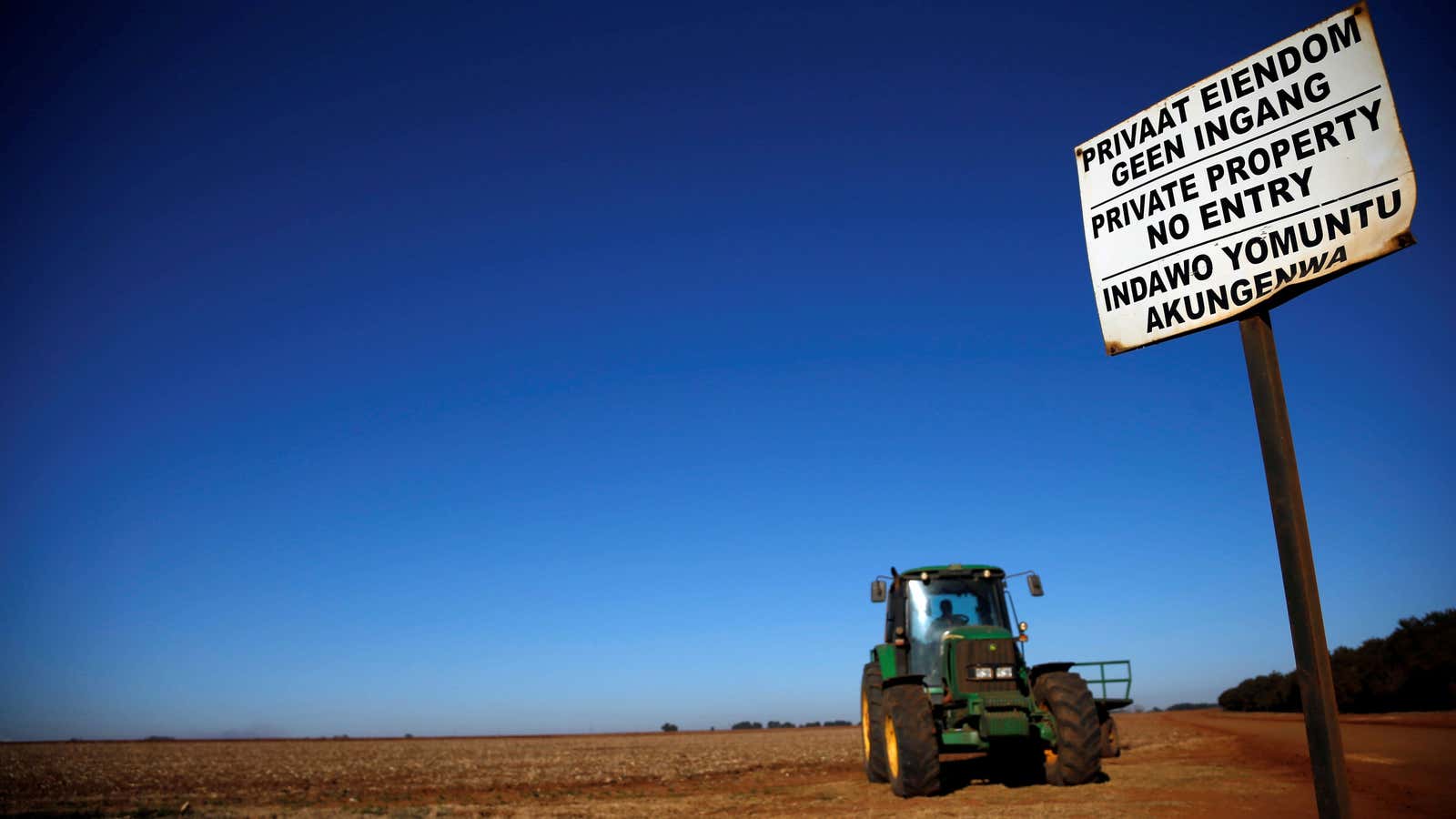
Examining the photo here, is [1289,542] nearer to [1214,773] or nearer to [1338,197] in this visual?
[1338,197]

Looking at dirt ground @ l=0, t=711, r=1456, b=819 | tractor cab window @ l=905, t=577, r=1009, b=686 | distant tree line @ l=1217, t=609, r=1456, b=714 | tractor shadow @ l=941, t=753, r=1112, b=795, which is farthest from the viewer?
distant tree line @ l=1217, t=609, r=1456, b=714

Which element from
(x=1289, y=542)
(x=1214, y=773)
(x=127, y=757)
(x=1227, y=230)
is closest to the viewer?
(x=1289, y=542)

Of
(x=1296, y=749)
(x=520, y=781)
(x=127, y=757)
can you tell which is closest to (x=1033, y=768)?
(x=1296, y=749)

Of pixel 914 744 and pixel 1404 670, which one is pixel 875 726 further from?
pixel 1404 670

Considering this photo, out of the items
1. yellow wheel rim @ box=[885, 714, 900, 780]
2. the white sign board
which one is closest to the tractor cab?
yellow wheel rim @ box=[885, 714, 900, 780]

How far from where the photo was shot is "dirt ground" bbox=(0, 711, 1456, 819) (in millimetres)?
11555

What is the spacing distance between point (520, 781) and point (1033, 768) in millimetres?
11102

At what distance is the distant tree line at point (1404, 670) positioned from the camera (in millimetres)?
29500

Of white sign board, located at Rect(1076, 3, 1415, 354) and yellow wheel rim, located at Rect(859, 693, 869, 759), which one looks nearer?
white sign board, located at Rect(1076, 3, 1415, 354)

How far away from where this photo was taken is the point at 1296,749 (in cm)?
1809

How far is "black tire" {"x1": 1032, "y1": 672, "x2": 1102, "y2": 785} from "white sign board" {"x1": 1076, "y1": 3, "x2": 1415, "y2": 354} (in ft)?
37.0

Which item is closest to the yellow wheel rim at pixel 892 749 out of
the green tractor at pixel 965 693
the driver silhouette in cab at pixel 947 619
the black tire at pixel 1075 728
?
the green tractor at pixel 965 693

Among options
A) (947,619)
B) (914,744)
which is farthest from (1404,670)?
(914,744)

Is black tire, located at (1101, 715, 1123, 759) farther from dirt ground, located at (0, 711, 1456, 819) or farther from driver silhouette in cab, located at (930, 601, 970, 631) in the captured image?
driver silhouette in cab, located at (930, 601, 970, 631)
